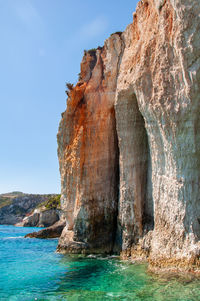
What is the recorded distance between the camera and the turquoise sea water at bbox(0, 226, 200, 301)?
8.66 meters

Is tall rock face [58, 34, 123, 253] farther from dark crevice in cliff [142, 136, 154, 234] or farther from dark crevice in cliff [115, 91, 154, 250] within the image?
dark crevice in cliff [142, 136, 154, 234]

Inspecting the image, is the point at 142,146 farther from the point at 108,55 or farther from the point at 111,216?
the point at 108,55

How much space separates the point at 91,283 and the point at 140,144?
801cm

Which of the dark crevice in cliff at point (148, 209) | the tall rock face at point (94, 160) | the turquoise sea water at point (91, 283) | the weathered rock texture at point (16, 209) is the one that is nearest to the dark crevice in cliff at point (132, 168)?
the dark crevice in cliff at point (148, 209)

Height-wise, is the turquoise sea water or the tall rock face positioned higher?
the tall rock face

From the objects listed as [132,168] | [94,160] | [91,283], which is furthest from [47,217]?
[91,283]

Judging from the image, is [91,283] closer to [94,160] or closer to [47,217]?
[94,160]

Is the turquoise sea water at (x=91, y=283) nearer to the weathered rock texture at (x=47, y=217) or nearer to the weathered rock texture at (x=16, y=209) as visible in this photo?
the weathered rock texture at (x=47, y=217)

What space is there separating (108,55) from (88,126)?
204 inches

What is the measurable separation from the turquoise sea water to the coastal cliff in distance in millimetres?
1119

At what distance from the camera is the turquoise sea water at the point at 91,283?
8.66 m

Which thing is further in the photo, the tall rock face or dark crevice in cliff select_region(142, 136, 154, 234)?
the tall rock face

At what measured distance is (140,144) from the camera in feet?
51.3

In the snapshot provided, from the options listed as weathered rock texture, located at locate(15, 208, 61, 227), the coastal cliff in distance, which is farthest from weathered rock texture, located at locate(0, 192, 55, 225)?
the coastal cliff in distance
